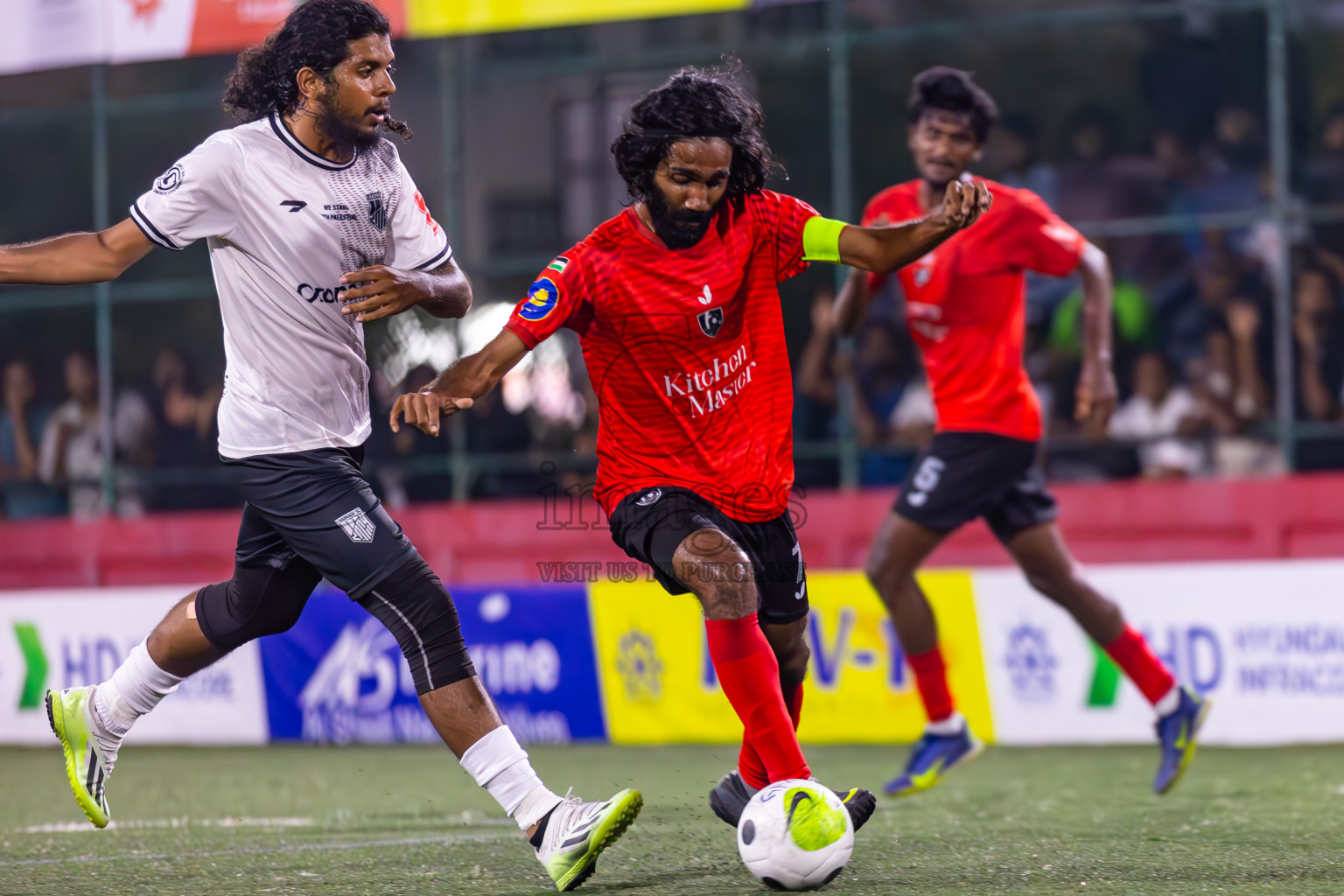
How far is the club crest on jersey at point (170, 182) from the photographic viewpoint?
4.47 metres

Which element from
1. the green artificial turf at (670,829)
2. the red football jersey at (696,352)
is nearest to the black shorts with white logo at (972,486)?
the green artificial turf at (670,829)

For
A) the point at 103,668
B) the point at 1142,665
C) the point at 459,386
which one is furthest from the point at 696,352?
the point at 103,668

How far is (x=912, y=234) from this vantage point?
454 centimetres

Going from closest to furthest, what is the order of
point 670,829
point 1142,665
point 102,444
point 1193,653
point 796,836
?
point 796,836 → point 670,829 → point 1142,665 → point 1193,653 → point 102,444

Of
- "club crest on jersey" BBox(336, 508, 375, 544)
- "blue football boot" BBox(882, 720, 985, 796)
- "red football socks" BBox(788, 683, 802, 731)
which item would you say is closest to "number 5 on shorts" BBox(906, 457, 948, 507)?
"blue football boot" BBox(882, 720, 985, 796)

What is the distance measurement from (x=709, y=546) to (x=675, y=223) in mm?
837

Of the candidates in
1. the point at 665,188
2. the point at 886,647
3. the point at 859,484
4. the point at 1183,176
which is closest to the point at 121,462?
the point at 859,484

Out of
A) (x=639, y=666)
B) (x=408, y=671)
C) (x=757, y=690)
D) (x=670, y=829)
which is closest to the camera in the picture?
(x=757, y=690)

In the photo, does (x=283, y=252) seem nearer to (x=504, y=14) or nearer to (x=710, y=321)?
(x=710, y=321)

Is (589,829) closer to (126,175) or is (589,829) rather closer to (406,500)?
(406,500)

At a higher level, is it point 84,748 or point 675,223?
point 675,223

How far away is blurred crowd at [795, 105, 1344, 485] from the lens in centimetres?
1060

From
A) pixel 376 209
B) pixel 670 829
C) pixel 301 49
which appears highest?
pixel 301 49

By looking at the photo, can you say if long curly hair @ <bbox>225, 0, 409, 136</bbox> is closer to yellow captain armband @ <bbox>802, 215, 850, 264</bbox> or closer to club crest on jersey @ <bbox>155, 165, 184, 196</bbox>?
club crest on jersey @ <bbox>155, 165, 184, 196</bbox>
